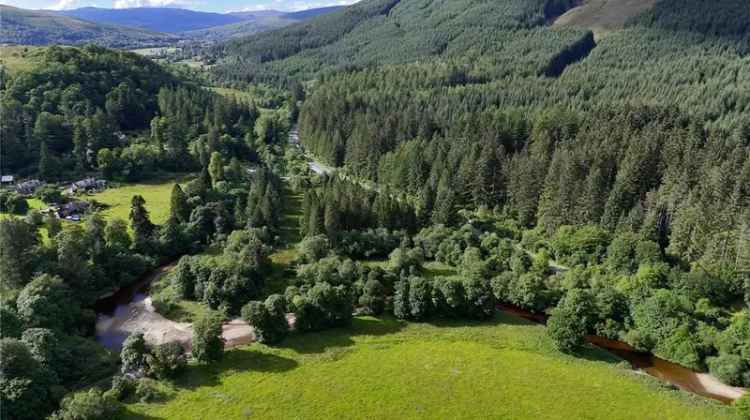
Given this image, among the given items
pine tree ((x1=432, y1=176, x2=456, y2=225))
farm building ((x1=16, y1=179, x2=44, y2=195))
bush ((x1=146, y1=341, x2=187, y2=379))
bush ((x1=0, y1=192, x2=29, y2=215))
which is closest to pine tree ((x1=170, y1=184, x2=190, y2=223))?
bush ((x1=0, y1=192, x2=29, y2=215))

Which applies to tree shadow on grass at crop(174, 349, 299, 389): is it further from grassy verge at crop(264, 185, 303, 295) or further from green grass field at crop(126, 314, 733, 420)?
grassy verge at crop(264, 185, 303, 295)

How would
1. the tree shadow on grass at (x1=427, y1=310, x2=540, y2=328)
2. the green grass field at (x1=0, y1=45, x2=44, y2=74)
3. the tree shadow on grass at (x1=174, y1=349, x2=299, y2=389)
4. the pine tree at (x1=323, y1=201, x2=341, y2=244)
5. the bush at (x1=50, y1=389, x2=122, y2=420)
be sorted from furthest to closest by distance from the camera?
the green grass field at (x1=0, y1=45, x2=44, y2=74) < the pine tree at (x1=323, y1=201, x2=341, y2=244) < the tree shadow on grass at (x1=427, y1=310, x2=540, y2=328) < the tree shadow on grass at (x1=174, y1=349, x2=299, y2=389) < the bush at (x1=50, y1=389, x2=122, y2=420)

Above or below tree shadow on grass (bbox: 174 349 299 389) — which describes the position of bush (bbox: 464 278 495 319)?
above

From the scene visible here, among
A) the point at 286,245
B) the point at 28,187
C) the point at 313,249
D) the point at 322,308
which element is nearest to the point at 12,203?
the point at 28,187

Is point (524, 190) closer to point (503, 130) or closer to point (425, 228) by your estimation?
point (425, 228)

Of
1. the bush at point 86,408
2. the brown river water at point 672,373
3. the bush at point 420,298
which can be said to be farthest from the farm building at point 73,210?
the brown river water at point 672,373

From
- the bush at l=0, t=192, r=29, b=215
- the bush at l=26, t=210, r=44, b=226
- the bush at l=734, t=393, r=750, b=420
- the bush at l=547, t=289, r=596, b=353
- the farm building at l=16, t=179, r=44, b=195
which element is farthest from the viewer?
the farm building at l=16, t=179, r=44, b=195

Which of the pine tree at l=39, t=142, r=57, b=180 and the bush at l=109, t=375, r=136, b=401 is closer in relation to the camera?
the bush at l=109, t=375, r=136, b=401
